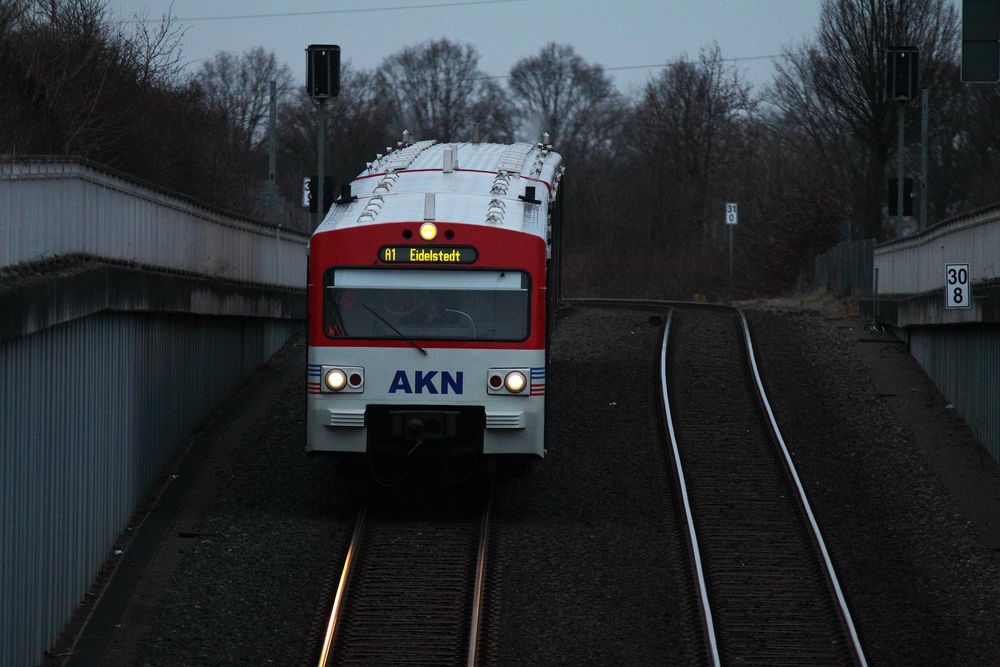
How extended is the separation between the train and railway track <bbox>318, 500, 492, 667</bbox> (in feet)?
2.60

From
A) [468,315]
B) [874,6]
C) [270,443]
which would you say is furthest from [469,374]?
[874,6]

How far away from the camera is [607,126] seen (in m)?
87.5

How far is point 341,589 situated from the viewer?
40.4 ft

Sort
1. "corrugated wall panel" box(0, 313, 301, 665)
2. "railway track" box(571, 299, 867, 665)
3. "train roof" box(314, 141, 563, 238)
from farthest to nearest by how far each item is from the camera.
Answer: "train roof" box(314, 141, 563, 238)
"railway track" box(571, 299, 867, 665)
"corrugated wall panel" box(0, 313, 301, 665)

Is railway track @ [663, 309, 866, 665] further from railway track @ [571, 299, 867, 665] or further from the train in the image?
the train

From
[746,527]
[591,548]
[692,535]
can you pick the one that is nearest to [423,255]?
[591,548]

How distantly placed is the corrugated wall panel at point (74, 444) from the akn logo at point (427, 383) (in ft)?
8.46

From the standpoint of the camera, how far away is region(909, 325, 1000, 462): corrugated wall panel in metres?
17.5

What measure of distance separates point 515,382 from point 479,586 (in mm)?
2205

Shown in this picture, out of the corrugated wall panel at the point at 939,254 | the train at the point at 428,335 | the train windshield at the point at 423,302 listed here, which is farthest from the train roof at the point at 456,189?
the corrugated wall panel at the point at 939,254

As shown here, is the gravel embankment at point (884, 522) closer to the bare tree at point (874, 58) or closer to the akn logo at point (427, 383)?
the akn logo at point (427, 383)

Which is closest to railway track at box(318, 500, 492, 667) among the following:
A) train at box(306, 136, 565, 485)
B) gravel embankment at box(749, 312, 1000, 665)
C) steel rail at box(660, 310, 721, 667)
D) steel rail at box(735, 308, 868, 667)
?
train at box(306, 136, 565, 485)

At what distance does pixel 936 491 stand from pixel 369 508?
245 inches

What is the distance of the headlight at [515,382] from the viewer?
45.5 ft
